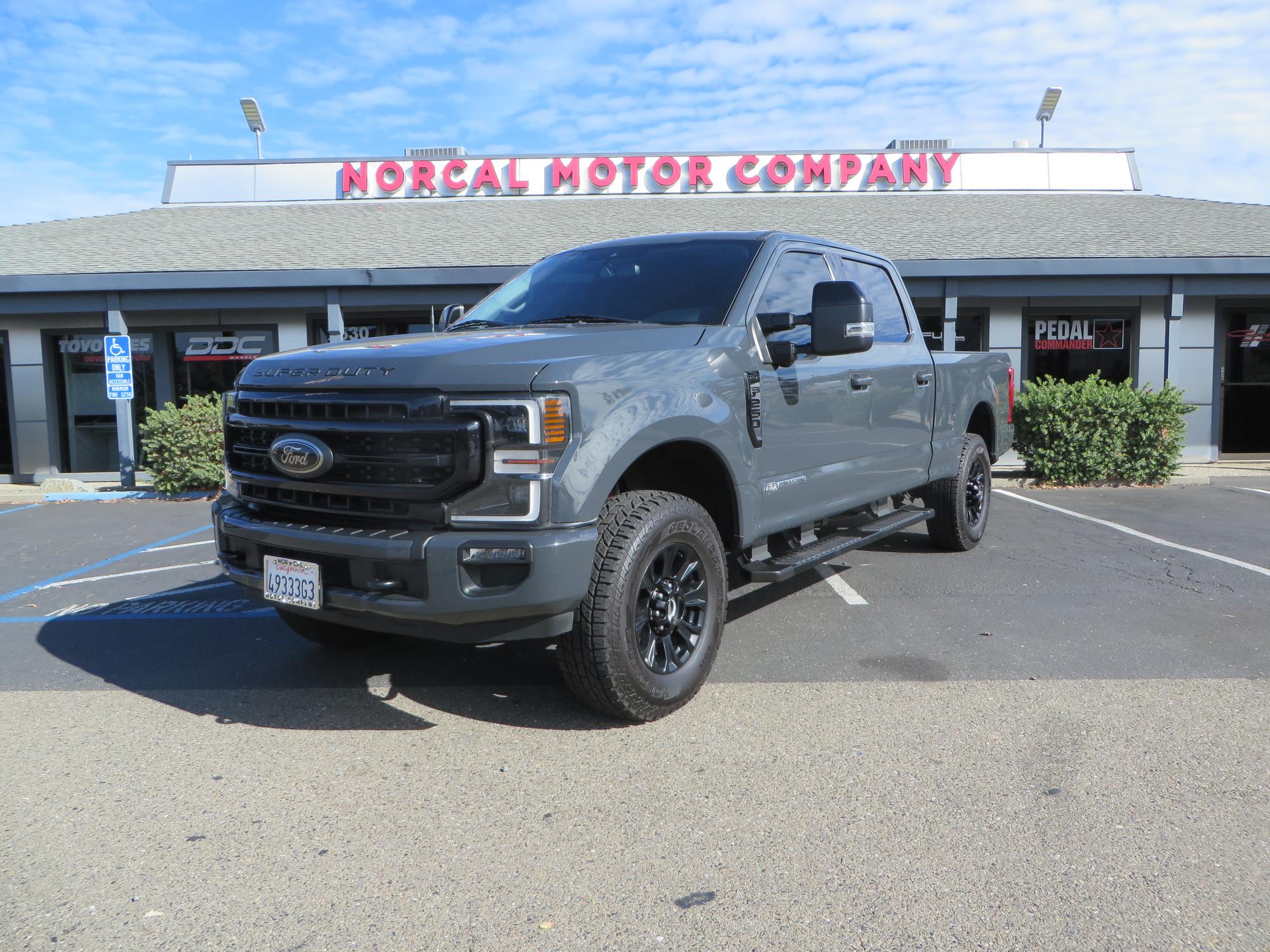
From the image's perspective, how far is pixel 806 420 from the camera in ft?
15.2

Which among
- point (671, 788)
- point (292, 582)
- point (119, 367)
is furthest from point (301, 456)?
point (119, 367)

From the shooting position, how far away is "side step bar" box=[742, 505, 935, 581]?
14.3ft

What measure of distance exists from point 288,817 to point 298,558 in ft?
3.22

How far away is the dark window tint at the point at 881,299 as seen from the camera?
5.67 meters

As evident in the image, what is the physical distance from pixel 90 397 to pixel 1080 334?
17.2m

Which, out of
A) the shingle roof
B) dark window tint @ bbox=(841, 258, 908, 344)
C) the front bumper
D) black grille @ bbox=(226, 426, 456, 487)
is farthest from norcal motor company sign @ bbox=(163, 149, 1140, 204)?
the front bumper

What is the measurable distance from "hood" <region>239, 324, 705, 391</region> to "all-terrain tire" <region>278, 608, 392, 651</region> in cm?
126

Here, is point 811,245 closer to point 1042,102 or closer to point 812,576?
point 812,576

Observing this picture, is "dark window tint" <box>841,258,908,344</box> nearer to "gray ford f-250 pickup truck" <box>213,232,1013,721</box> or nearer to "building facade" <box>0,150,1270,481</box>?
"gray ford f-250 pickup truck" <box>213,232,1013,721</box>

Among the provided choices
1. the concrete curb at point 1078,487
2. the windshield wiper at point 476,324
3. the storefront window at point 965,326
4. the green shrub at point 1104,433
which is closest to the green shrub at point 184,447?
the windshield wiper at point 476,324

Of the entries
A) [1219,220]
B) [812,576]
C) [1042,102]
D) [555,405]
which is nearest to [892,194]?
[1219,220]

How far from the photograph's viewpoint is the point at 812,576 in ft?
21.1

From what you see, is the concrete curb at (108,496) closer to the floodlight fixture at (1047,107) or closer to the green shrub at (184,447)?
the green shrub at (184,447)

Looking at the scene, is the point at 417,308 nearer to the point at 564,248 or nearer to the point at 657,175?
the point at 564,248
